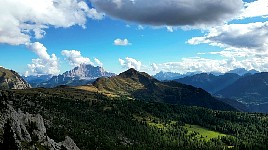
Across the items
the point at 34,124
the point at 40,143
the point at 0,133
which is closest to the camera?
the point at 0,133

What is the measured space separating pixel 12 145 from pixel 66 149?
92.7 metres

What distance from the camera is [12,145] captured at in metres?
108

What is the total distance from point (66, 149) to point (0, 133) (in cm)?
7327

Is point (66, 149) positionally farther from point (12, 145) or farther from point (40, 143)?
point (12, 145)

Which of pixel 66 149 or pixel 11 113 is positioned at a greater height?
pixel 11 113

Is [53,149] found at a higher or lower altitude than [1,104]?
lower

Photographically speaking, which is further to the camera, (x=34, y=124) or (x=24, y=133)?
(x=34, y=124)

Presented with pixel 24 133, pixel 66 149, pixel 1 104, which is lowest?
pixel 66 149

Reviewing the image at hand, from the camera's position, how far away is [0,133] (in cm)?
12962

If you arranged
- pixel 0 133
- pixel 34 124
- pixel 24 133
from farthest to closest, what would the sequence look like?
pixel 34 124, pixel 24 133, pixel 0 133

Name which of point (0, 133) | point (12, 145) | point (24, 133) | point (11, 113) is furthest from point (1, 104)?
point (12, 145)

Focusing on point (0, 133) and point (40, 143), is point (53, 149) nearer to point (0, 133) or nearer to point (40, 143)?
point (40, 143)

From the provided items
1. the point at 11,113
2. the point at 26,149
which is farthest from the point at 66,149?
the point at 26,149

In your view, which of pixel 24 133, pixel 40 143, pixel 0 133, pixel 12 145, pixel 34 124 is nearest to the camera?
pixel 12 145
